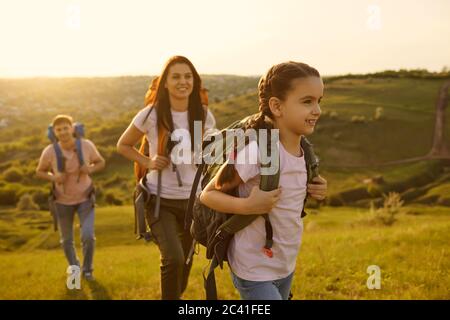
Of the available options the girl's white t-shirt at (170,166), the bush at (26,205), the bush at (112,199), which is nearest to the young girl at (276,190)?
the girl's white t-shirt at (170,166)

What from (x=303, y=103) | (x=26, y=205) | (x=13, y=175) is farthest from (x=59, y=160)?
(x=13, y=175)

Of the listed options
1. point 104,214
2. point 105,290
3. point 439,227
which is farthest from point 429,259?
point 104,214

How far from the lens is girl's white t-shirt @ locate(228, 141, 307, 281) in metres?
3.63

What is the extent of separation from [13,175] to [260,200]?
67159 millimetres

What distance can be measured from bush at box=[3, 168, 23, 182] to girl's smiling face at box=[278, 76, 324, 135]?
64.8 metres

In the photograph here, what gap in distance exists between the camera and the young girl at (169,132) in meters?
5.54

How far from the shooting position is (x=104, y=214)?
23.8 meters

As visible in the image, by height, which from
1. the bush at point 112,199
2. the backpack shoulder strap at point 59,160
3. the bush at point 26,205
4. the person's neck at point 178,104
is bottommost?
the bush at point 112,199

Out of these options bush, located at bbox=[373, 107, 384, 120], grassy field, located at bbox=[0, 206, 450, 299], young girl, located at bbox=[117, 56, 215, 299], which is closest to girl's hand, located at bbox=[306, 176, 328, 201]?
young girl, located at bbox=[117, 56, 215, 299]

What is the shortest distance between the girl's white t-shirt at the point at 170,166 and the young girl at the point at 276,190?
1948 mm

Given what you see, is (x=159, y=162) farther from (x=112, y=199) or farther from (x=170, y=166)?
(x=112, y=199)

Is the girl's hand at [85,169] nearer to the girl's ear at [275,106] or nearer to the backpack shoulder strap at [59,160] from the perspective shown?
the backpack shoulder strap at [59,160]

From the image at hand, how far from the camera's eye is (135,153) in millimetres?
5805

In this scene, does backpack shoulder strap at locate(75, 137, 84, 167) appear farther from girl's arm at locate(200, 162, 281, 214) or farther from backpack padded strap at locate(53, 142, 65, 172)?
girl's arm at locate(200, 162, 281, 214)
